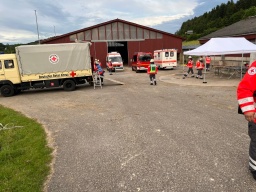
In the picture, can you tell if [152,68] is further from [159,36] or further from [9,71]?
[159,36]

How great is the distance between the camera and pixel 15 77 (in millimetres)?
14539

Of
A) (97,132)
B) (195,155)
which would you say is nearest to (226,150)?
(195,155)

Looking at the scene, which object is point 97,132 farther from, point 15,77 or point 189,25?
point 189,25

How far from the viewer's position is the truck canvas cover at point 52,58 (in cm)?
1444

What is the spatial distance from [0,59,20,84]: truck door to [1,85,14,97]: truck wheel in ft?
1.50

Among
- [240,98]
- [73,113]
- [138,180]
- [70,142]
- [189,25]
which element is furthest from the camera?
[189,25]

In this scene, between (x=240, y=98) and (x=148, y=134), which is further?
(x=148, y=134)

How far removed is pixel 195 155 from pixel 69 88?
38.9 ft

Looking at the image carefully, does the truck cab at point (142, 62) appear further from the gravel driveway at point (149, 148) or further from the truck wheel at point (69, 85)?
the gravel driveway at point (149, 148)

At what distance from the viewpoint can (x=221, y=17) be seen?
89.7m

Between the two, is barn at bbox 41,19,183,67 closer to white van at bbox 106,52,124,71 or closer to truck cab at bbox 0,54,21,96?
white van at bbox 106,52,124,71

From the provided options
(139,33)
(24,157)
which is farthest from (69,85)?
(139,33)

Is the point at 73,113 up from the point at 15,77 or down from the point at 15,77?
down

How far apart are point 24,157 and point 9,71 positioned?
36.3 ft
